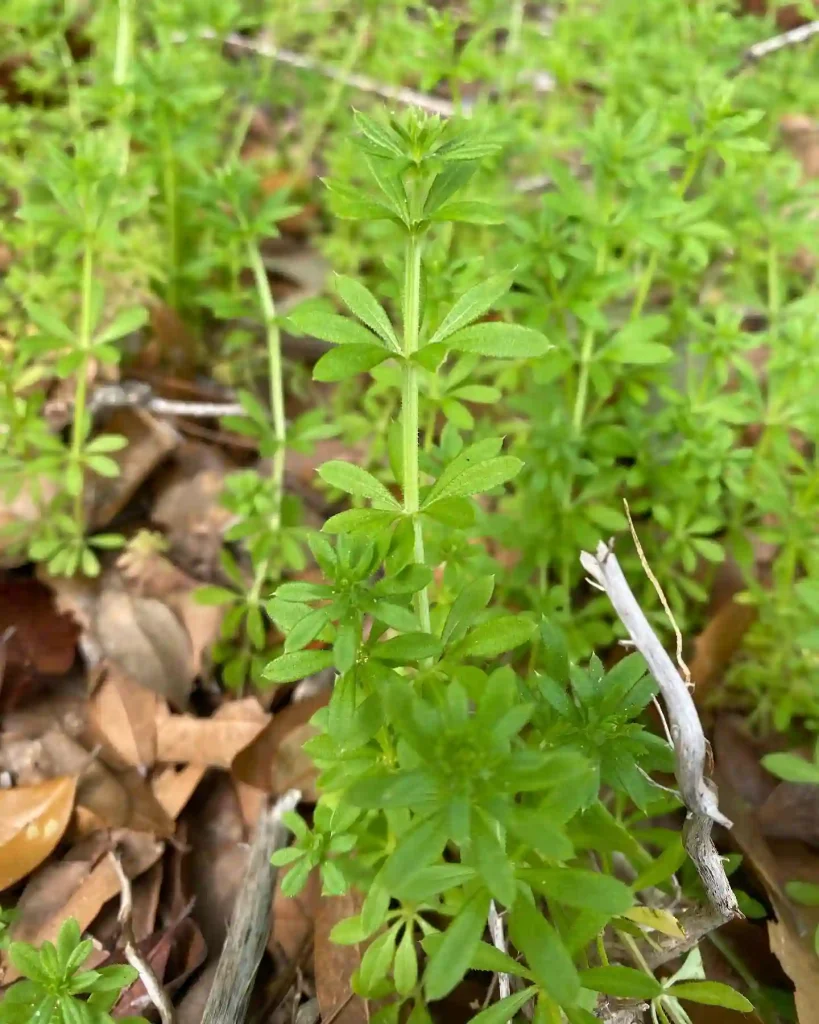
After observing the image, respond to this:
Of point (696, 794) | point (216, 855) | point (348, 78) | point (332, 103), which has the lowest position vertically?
point (216, 855)

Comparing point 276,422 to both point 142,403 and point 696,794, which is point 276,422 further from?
point 696,794

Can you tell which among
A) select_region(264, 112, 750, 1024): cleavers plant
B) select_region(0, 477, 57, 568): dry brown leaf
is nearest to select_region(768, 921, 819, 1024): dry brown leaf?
select_region(264, 112, 750, 1024): cleavers plant

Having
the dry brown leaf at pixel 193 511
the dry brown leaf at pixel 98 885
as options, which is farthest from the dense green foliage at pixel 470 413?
the dry brown leaf at pixel 98 885

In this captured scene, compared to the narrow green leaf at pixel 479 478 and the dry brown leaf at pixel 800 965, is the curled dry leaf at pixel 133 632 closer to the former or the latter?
the narrow green leaf at pixel 479 478

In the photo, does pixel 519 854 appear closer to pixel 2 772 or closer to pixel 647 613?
pixel 647 613

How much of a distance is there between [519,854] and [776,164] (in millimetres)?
3050

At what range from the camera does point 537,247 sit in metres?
2.59

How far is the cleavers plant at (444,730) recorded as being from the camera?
1333mm

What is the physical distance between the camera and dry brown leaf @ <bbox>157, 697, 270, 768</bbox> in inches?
94.4

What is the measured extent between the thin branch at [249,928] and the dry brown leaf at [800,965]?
1.26 metres

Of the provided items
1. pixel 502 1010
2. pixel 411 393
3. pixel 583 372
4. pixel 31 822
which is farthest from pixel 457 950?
pixel 583 372

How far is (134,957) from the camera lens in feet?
6.30

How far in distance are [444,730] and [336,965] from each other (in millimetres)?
1004

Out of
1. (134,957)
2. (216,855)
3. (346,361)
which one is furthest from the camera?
(216,855)
